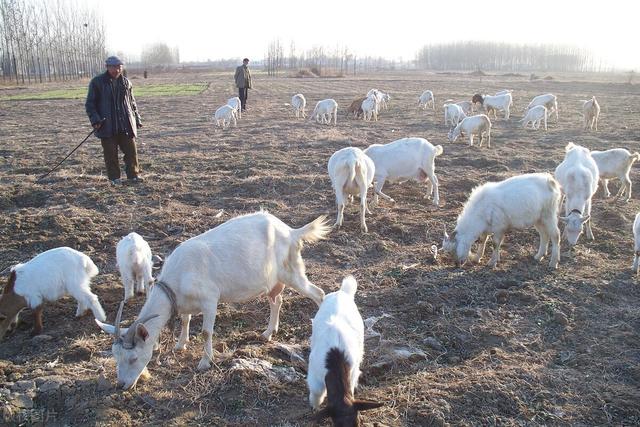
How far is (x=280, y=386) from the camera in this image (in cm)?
438

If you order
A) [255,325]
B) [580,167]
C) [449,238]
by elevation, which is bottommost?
[255,325]

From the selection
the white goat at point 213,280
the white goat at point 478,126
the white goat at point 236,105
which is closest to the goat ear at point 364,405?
the white goat at point 213,280

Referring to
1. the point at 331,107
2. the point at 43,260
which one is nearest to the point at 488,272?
the point at 43,260

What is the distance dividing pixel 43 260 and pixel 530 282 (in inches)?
244

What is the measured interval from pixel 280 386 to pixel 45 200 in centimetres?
763

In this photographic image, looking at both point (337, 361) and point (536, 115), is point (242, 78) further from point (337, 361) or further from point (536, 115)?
point (337, 361)

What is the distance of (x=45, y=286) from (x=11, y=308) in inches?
16.4

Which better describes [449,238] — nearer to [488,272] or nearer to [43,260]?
[488,272]

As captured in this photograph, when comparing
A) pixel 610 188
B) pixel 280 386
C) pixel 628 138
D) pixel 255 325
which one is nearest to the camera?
pixel 280 386

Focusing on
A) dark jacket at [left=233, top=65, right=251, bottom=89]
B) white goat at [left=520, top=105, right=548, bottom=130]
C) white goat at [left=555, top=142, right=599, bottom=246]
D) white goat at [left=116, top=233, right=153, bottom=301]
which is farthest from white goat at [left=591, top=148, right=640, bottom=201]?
dark jacket at [left=233, top=65, right=251, bottom=89]

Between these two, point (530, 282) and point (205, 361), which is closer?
point (205, 361)

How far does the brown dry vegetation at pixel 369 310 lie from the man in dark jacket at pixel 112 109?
1.06m

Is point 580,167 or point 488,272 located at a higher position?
point 580,167

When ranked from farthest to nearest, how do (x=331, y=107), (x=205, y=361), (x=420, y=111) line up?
(x=420, y=111) < (x=331, y=107) < (x=205, y=361)
